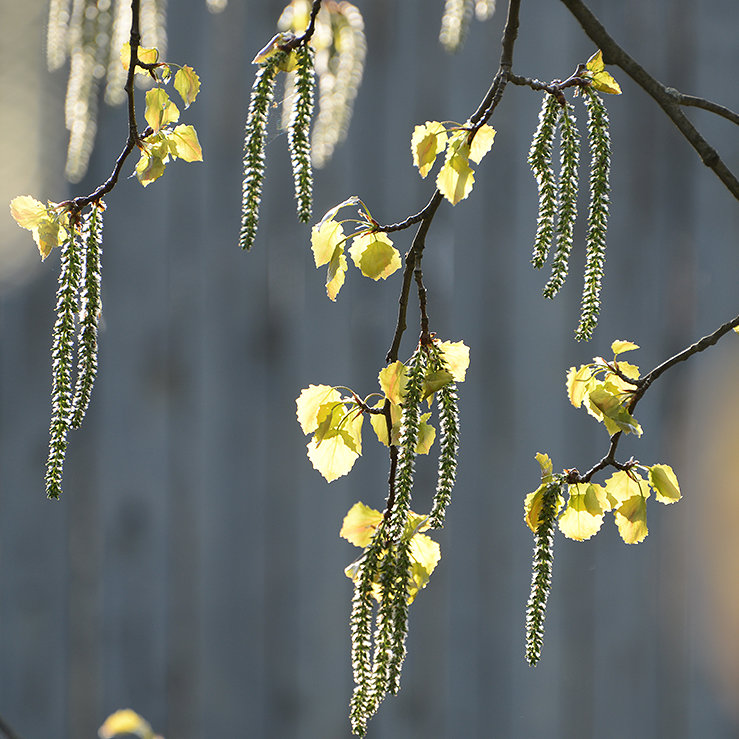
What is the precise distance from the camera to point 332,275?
1.62ft

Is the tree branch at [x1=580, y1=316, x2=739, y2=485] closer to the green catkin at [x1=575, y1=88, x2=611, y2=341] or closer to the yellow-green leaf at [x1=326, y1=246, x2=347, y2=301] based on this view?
the green catkin at [x1=575, y1=88, x2=611, y2=341]

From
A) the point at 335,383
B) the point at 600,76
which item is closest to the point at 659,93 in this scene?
the point at 600,76

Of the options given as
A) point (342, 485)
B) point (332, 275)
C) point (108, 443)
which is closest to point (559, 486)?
point (332, 275)

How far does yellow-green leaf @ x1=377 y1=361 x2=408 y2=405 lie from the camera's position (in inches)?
17.8

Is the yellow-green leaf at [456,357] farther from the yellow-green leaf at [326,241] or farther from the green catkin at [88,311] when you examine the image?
the green catkin at [88,311]

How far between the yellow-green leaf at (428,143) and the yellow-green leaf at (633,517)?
0.23 meters

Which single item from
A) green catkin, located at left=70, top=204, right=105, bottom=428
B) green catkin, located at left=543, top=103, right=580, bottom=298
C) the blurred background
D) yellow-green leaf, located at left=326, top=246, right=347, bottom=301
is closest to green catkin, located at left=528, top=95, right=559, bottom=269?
green catkin, located at left=543, top=103, right=580, bottom=298

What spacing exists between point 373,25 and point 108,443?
0.80 meters

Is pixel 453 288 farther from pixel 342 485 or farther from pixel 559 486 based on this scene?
pixel 559 486

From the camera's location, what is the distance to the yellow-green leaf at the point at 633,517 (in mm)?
524

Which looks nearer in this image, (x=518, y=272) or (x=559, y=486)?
(x=559, y=486)

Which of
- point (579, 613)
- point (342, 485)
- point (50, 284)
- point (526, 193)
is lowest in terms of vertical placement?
point (579, 613)

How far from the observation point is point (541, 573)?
0.48 m

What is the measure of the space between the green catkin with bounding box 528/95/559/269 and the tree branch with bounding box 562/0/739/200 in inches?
2.2
